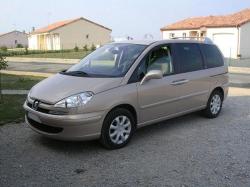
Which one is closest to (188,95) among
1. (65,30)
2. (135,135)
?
(135,135)

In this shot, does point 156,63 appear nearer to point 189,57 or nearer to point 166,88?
point 166,88

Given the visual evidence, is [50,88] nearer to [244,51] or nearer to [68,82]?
[68,82]

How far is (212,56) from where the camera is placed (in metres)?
8.16

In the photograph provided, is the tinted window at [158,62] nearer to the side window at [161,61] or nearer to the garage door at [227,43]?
the side window at [161,61]

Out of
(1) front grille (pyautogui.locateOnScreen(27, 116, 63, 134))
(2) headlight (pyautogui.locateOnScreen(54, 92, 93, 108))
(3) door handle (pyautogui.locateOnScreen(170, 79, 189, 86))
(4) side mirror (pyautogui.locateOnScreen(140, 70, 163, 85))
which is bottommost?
(1) front grille (pyautogui.locateOnScreen(27, 116, 63, 134))

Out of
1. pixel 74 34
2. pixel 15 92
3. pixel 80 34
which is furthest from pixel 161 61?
pixel 80 34

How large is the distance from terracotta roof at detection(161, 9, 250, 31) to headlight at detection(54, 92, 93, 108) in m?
32.6

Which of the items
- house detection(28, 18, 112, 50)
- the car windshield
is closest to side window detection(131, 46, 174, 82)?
the car windshield

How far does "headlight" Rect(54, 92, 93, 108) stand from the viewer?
5.59 m

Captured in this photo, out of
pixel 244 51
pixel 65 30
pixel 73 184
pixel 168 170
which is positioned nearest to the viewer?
pixel 73 184

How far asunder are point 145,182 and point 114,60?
2627mm

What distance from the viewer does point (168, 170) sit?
5.14 metres

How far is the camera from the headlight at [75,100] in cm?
559

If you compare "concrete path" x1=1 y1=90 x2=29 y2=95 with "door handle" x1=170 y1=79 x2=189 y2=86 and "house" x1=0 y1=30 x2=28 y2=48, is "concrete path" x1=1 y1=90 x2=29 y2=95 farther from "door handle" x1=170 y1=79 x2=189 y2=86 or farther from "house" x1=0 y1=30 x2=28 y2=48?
"house" x1=0 y1=30 x2=28 y2=48
